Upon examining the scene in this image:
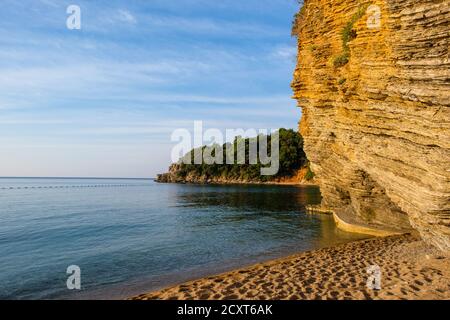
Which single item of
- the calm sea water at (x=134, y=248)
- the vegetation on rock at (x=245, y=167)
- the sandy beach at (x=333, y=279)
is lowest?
the calm sea water at (x=134, y=248)

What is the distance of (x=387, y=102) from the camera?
1574 centimetres

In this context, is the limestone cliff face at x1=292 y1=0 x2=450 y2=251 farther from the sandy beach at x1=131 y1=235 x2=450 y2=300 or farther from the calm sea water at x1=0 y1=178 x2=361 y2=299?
the calm sea water at x1=0 y1=178 x2=361 y2=299

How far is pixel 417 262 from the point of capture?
48.5 feet

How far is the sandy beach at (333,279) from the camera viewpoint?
1116cm

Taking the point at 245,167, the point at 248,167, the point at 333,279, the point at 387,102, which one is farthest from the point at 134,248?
the point at 245,167

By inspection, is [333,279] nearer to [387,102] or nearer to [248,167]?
[387,102]

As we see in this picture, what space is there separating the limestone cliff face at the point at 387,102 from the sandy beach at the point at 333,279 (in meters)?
1.79

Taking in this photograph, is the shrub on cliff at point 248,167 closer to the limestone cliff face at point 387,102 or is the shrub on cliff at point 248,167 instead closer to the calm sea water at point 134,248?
the calm sea water at point 134,248

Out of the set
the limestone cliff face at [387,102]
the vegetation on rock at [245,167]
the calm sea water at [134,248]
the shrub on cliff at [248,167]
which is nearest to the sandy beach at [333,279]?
the limestone cliff face at [387,102]

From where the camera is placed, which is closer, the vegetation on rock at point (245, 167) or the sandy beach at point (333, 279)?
the sandy beach at point (333, 279)

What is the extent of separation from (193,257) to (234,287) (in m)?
7.92

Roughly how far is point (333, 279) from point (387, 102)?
8287 millimetres
